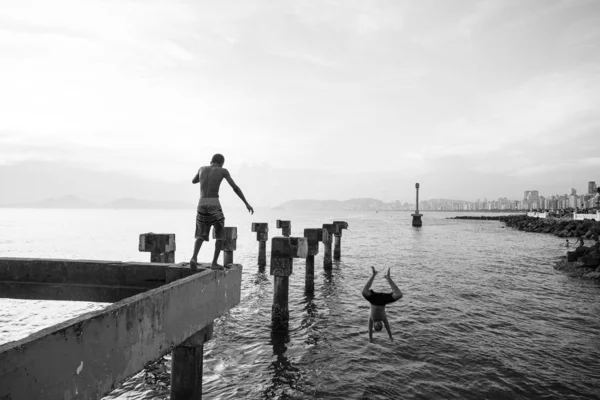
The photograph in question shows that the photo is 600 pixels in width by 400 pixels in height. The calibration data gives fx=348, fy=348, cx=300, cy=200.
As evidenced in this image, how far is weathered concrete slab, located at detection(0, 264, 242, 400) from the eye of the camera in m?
2.85

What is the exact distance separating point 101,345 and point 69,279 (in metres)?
4.12

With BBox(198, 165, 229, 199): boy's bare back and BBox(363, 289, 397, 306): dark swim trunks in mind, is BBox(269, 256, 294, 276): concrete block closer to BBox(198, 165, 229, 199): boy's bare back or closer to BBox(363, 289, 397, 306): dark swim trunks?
BBox(363, 289, 397, 306): dark swim trunks

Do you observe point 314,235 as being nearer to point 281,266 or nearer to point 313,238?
point 313,238

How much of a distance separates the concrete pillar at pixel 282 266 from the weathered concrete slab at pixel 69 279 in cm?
578

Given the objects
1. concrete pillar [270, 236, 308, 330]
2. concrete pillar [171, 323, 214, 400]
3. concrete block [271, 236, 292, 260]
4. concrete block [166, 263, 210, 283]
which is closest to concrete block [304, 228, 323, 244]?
concrete pillar [270, 236, 308, 330]

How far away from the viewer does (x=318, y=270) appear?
25922 mm

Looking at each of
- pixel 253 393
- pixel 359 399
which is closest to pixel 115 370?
pixel 253 393

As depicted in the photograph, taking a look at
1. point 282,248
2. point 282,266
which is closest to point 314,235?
point 282,266

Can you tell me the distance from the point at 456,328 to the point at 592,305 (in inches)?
318

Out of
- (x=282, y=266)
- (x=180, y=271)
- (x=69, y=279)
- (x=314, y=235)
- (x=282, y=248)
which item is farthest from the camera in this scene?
(x=314, y=235)

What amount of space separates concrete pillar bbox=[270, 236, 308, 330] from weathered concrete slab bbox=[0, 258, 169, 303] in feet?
19.0

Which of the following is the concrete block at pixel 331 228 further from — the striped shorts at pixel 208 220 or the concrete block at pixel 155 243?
the striped shorts at pixel 208 220

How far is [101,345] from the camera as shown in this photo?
3.55 m

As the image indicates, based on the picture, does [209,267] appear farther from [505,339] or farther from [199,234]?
[505,339]
